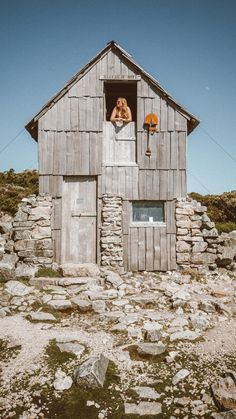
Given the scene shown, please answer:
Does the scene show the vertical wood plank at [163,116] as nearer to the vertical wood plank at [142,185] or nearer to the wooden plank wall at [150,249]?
the vertical wood plank at [142,185]

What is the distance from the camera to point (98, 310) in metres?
6.93

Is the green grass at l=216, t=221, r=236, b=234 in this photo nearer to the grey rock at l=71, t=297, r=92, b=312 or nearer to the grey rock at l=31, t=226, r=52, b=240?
the grey rock at l=31, t=226, r=52, b=240

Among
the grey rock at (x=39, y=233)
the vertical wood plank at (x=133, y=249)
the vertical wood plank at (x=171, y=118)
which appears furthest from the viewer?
the vertical wood plank at (x=171, y=118)

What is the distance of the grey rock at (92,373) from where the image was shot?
4023mm

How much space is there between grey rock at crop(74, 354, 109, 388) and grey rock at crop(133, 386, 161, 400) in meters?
0.51

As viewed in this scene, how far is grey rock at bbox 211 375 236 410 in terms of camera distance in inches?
142

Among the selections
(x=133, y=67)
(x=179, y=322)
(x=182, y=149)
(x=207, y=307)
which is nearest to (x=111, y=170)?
(x=182, y=149)

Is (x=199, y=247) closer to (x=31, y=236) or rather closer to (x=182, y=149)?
(x=182, y=149)

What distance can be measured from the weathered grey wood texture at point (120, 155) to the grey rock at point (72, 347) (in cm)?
573

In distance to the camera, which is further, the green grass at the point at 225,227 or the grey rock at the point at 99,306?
the green grass at the point at 225,227

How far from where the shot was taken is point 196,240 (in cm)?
1089

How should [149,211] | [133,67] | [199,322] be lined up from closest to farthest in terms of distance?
[199,322] < [149,211] < [133,67]

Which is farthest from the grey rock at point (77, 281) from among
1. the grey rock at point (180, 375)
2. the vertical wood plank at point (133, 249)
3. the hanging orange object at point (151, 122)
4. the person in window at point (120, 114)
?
the person in window at point (120, 114)

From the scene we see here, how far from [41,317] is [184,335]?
3.11m
